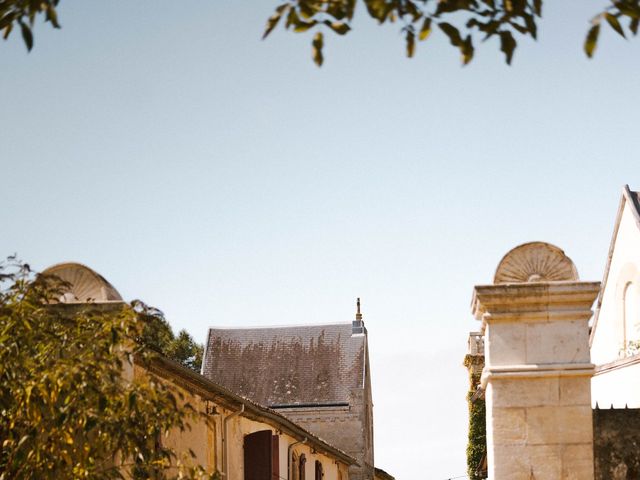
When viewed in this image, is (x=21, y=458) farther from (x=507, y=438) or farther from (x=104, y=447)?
(x=507, y=438)

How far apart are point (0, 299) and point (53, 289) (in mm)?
436

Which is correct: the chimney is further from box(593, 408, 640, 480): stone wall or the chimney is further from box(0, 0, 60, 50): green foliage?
box(0, 0, 60, 50): green foliage

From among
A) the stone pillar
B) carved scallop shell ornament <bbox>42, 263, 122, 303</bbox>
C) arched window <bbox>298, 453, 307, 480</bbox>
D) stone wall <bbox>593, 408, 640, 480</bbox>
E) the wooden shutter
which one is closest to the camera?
the stone pillar

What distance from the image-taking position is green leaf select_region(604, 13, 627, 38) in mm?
3965

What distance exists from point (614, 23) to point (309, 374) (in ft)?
112

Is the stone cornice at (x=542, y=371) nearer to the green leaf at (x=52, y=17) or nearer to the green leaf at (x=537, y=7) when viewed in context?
the green leaf at (x=537, y=7)

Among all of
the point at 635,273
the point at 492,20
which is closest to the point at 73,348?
the point at 492,20

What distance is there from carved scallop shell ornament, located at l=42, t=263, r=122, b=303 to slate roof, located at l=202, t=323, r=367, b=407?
28.6 m

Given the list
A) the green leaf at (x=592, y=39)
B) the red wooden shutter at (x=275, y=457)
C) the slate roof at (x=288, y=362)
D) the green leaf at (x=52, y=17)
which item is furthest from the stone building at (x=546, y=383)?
the slate roof at (x=288, y=362)

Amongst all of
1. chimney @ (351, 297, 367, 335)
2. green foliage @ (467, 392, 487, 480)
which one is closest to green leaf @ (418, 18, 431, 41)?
green foliage @ (467, 392, 487, 480)

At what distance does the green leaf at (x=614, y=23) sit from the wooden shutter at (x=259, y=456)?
14949mm

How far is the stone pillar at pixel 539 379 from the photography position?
270 inches

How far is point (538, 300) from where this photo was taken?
6.96m

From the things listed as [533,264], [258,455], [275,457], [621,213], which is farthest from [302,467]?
[533,264]
